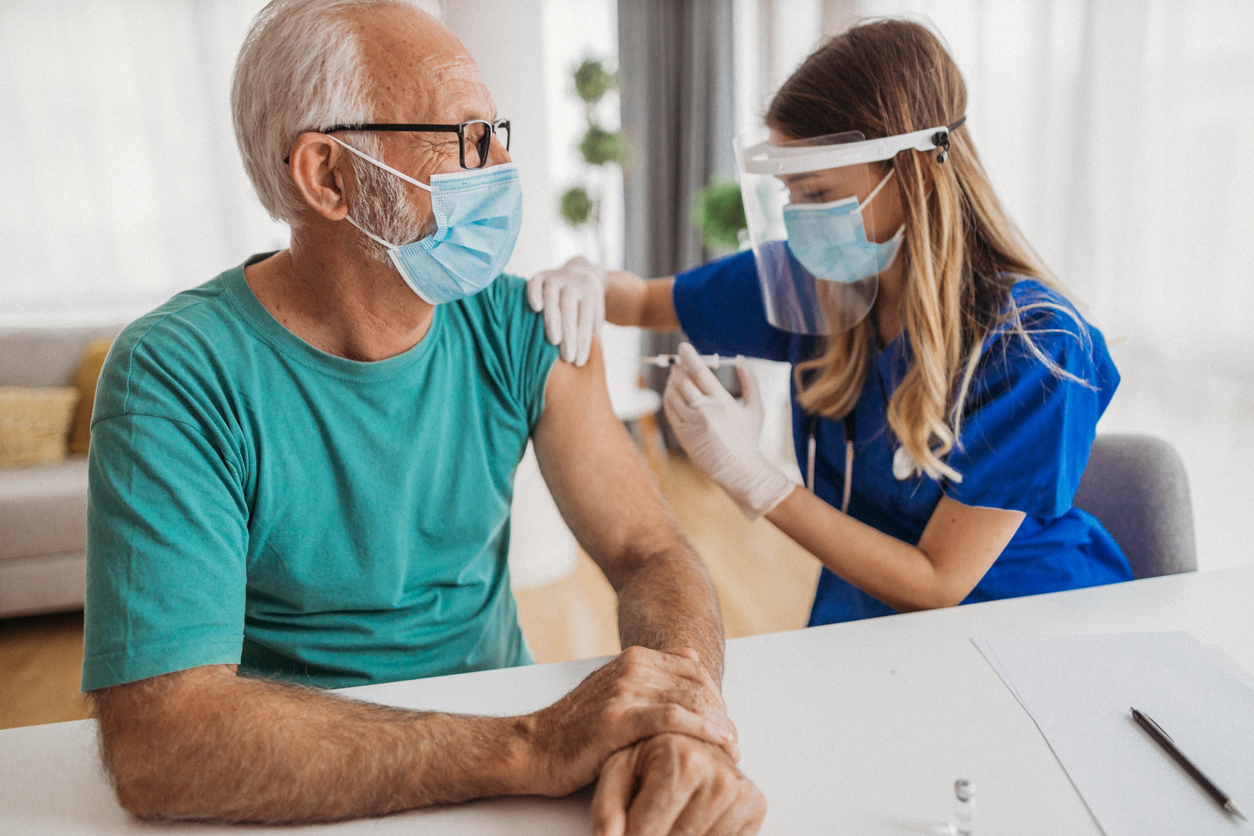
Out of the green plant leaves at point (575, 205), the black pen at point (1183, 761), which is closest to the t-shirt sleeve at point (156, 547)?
the black pen at point (1183, 761)

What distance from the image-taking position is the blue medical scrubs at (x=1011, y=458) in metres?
1.10

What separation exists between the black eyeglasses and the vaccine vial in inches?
33.9

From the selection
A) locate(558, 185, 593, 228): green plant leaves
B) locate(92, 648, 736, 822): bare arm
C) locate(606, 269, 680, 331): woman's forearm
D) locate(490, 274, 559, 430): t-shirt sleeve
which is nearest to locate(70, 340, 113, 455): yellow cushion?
locate(558, 185, 593, 228): green plant leaves

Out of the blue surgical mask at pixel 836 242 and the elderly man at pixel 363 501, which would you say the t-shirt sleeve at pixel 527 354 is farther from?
the blue surgical mask at pixel 836 242

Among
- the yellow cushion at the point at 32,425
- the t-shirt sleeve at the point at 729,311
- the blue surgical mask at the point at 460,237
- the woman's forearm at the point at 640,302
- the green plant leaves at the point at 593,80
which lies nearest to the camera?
the blue surgical mask at the point at 460,237

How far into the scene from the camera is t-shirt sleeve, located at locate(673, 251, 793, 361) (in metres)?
1.54

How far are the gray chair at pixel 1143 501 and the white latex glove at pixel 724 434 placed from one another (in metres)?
0.52

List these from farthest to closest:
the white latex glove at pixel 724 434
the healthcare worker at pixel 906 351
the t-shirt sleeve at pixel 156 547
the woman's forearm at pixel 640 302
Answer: the woman's forearm at pixel 640 302 < the white latex glove at pixel 724 434 < the healthcare worker at pixel 906 351 < the t-shirt sleeve at pixel 156 547

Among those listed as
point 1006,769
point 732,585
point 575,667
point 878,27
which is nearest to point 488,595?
point 575,667

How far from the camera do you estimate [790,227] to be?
4.17ft

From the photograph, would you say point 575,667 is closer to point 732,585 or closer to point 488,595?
point 488,595

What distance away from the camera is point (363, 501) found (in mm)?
993

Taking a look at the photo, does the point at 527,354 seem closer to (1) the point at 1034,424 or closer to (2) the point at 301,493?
(2) the point at 301,493

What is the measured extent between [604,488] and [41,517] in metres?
2.24
